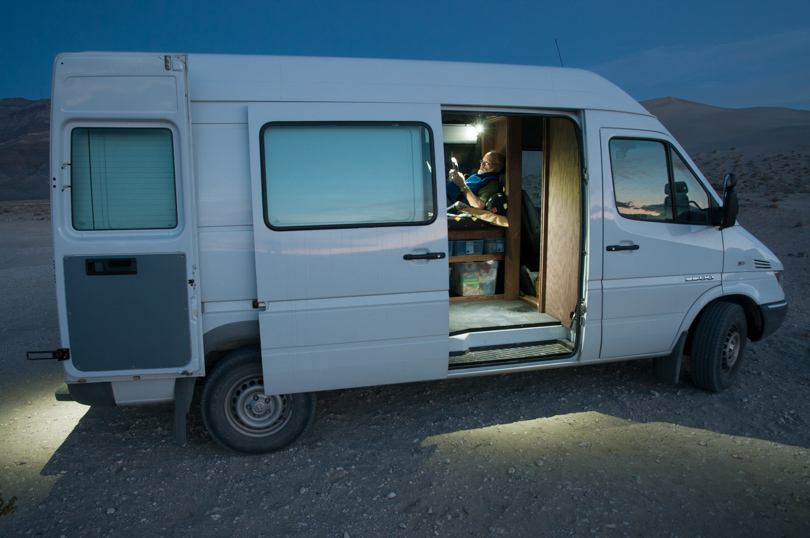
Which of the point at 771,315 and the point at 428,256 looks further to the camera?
the point at 771,315

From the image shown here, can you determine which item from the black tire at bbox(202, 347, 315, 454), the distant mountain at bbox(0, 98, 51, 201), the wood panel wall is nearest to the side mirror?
the wood panel wall

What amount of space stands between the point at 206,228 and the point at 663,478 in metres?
3.31

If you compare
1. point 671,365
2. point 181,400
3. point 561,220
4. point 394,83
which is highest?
point 394,83

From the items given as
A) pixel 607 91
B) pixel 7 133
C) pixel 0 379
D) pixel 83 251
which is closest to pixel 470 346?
pixel 607 91

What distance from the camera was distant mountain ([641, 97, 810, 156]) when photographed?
49.9 meters

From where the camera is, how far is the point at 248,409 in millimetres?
3654

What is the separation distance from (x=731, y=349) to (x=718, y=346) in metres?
0.32

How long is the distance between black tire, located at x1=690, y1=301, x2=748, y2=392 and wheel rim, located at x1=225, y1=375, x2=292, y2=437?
3.46m

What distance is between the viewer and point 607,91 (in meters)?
4.15

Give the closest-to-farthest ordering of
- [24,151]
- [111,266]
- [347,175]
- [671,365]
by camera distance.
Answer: [111,266] → [347,175] → [671,365] → [24,151]

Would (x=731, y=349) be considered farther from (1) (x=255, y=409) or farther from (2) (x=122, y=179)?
(2) (x=122, y=179)

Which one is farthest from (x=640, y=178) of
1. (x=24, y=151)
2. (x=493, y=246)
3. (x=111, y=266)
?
(x=24, y=151)

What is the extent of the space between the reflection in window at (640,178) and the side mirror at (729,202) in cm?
41

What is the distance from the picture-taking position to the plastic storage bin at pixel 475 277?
609cm
